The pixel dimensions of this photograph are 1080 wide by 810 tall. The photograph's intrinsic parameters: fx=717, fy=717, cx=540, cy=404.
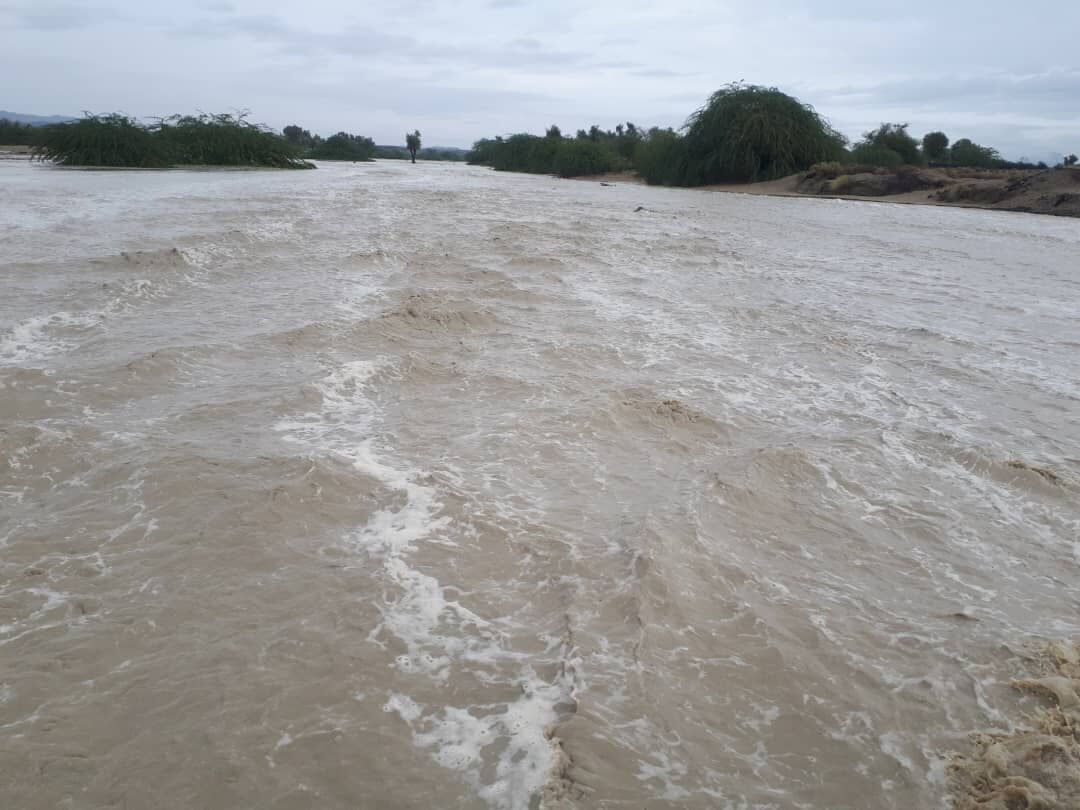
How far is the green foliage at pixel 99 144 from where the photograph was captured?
32.5 meters

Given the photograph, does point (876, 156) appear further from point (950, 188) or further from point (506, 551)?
point (506, 551)

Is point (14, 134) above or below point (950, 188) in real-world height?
above

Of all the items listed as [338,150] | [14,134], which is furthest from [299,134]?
[14,134]

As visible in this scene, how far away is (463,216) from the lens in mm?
17047

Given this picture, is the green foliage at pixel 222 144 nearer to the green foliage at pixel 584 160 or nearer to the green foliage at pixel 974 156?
the green foliage at pixel 584 160

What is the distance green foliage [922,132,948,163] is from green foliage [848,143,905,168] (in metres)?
6.94

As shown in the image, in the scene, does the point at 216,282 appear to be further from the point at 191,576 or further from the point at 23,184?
the point at 23,184

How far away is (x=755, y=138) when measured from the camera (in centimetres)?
3631

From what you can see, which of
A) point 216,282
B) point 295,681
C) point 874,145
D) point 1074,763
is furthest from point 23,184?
point 874,145

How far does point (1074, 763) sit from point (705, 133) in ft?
132

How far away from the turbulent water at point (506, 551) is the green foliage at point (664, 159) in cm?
3484

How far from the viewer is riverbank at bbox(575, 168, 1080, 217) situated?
24.6 metres

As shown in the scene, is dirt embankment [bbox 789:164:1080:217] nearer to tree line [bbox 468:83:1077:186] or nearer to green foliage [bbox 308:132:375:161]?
tree line [bbox 468:83:1077:186]

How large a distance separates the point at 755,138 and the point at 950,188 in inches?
443
